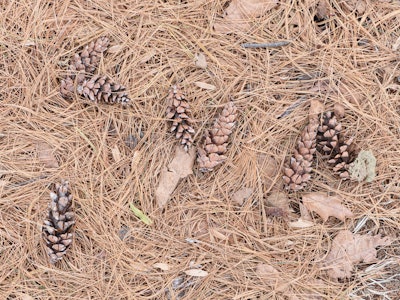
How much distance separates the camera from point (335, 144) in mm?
2248

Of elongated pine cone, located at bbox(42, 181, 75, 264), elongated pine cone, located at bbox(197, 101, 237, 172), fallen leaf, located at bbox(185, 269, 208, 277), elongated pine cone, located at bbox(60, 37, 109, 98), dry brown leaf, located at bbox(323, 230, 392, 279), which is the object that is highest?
elongated pine cone, located at bbox(60, 37, 109, 98)

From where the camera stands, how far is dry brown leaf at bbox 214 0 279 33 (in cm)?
230

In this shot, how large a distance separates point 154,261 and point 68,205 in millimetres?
517

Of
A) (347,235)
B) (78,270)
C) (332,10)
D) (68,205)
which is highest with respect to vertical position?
(332,10)

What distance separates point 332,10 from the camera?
2.31 metres

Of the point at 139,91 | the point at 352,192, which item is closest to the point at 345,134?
the point at 352,192

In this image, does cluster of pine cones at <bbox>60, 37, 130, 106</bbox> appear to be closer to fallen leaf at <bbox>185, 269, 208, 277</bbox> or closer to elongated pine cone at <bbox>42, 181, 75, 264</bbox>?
elongated pine cone at <bbox>42, 181, 75, 264</bbox>

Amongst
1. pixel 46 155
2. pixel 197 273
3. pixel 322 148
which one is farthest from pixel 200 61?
pixel 197 273

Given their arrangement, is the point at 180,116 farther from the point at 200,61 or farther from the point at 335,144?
the point at 335,144

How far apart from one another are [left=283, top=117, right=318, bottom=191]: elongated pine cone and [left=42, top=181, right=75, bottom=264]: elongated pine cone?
110 cm

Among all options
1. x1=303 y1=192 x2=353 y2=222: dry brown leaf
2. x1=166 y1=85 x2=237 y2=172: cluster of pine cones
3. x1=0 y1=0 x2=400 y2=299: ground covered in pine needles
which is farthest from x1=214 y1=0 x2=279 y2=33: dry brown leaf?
x1=303 y1=192 x2=353 y2=222: dry brown leaf

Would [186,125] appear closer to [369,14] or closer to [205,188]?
[205,188]

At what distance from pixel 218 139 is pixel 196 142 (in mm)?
133

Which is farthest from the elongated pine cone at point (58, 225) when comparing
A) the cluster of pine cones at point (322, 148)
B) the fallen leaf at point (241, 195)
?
the cluster of pine cones at point (322, 148)
